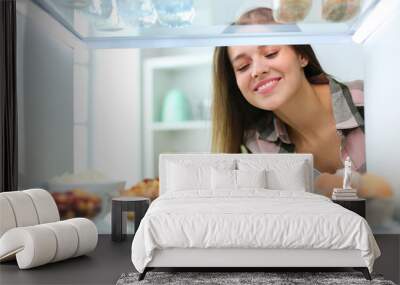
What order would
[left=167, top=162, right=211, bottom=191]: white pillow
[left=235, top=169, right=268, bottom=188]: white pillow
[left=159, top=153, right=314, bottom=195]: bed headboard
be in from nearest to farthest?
1. [left=235, top=169, right=268, bottom=188]: white pillow
2. [left=167, top=162, right=211, bottom=191]: white pillow
3. [left=159, top=153, right=314, bottom=195]: bed headboard

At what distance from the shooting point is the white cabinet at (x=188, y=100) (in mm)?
6488

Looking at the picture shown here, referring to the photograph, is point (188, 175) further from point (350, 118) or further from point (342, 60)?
point (342, 60)

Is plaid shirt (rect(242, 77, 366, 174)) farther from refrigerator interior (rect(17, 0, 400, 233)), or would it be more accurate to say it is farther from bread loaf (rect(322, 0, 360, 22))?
refrigerator interior (rect(17, 0, 400, 233))

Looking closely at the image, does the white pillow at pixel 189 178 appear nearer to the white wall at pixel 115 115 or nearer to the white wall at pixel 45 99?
the white wall at pixel 115 115

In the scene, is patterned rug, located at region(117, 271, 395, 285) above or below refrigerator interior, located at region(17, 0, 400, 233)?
below

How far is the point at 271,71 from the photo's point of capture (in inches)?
250

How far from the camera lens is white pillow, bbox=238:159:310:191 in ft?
18.6

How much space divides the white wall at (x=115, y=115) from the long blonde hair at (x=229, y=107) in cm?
89

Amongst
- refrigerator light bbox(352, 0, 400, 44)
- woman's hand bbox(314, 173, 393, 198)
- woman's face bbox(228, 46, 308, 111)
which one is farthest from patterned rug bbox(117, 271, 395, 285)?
refrigerator light bbox(352, 0, 400, 44)

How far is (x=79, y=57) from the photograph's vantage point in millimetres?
6516

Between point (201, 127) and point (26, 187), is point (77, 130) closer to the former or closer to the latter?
point (26, 187)

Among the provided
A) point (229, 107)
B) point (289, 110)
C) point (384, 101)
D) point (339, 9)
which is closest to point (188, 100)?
point (229, 107)

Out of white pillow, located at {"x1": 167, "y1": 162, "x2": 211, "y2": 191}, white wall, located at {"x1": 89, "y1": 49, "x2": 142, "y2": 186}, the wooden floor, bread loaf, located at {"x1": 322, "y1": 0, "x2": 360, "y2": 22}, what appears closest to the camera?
the wooden floor

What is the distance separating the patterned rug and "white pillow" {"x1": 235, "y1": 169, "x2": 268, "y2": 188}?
1.37m
